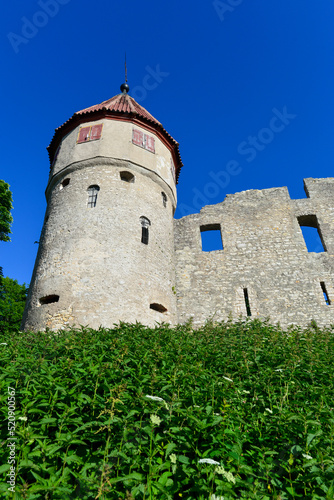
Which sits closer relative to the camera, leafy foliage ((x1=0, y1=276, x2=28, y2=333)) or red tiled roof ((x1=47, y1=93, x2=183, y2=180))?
red tiled roof ((x1=47, y1=93, x2=183, y2=180))

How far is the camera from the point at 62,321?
917cm

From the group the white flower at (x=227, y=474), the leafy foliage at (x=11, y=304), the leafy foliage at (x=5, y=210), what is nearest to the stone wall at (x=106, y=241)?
the leafy foliage at (x=5, y=210)

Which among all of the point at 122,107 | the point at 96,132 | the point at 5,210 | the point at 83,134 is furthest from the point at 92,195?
the point at 5,210

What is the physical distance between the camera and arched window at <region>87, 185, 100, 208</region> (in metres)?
11.3

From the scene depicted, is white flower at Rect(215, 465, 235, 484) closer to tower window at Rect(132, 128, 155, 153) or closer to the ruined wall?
the ruined wall

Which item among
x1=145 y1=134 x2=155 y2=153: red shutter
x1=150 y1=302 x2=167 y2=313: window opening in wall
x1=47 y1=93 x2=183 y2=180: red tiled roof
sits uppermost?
x1=47 y1=93 x2=183 y2=180: red tiled roof

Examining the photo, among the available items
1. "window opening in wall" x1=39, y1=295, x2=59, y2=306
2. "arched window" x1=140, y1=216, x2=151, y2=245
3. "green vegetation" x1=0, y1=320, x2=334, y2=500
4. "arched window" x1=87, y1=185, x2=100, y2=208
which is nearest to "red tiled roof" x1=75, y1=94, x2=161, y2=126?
"arched window" x1=87, y1=185, x2=100, y2=208

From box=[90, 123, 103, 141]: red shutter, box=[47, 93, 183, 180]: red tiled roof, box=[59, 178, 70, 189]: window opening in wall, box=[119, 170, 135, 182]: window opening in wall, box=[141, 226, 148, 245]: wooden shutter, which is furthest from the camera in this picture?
box=[47, 93, 183, 180]: red tiled roof

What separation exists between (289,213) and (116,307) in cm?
902

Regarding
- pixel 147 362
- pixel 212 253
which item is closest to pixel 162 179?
pixel 212 253

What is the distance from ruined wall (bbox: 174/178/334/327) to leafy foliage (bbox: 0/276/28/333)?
14.2 metres

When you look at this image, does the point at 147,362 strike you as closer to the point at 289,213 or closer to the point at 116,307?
the point at 116,307

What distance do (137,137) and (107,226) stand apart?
4.61m

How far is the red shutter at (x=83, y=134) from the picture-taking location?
1274 cm
